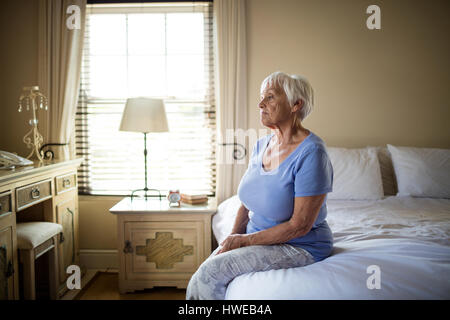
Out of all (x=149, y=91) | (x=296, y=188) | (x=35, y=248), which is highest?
(x=149, y=91)

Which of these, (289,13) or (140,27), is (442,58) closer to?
(289,13)

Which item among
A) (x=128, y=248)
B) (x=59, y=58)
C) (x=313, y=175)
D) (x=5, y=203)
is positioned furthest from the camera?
(x=59, y=58)

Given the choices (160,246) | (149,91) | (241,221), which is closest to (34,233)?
(160,246)

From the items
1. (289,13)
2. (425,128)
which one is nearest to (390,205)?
(425,128)

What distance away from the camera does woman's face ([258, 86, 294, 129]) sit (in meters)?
1.46

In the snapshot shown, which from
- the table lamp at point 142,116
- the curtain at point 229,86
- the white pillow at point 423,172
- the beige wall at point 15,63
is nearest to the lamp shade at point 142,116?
the table lamp at point 142,116

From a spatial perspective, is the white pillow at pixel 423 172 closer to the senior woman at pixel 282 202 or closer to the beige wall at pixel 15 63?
the senior woman at pixel 282 202

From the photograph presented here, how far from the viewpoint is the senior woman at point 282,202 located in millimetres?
1274

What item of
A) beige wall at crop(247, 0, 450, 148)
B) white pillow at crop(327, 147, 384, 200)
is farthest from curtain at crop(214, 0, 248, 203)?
white pillow at crop(327, 147, 384, 200)

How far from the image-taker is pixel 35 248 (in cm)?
204

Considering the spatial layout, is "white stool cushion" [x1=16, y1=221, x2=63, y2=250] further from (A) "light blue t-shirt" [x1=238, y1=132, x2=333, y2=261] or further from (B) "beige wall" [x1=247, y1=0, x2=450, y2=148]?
(B) "beige wall" [x1=247, y1=0, x2=450, y2=148]

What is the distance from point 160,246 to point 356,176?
60.1 inches

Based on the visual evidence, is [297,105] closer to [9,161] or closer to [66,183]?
[9,161]

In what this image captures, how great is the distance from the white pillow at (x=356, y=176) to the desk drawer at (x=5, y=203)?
203cm
